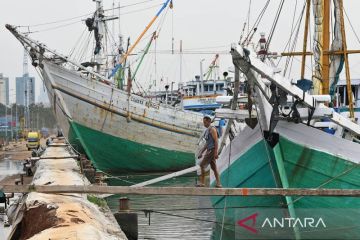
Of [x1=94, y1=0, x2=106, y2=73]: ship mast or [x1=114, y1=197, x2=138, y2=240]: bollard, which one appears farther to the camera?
[x1=94, y1=0, x2=106, y2=73]: ship mast

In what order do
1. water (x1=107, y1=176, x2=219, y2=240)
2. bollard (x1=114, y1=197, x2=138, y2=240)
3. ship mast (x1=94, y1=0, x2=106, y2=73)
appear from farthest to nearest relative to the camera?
1. ship mast (x1=94, y1=0, x2=106, y2=73)
2. water (x1=107, y1=176, x2=219, y2=240)
3. bollard (x1=114, y1=197, x2=138, y2=240)

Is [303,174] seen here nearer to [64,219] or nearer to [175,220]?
[64,219]

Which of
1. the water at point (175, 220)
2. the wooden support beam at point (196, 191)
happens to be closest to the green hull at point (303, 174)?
the water at point (175, 220)

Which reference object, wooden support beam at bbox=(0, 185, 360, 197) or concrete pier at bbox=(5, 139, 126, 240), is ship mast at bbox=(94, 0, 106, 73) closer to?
concrete pier at bbox=(5, 139, 126, 240)

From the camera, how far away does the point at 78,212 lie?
8633 millimetres

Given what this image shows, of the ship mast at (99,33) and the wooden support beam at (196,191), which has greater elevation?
the ship mast at (99,33)

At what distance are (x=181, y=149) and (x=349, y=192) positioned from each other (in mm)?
21099

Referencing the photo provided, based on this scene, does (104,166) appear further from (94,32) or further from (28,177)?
(94,32)

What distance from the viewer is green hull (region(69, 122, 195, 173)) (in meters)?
27.2

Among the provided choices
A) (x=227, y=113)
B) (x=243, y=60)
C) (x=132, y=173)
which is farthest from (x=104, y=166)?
(x=243, y=60)

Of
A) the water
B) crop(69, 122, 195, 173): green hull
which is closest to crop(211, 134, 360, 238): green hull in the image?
the water

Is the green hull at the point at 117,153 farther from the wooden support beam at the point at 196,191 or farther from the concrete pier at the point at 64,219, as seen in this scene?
the wooden support beam at the point at 196,191

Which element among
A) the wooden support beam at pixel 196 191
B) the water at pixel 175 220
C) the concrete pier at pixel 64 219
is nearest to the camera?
the concrete pier at pixel 64 219

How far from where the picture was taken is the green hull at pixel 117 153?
89.4 feet
